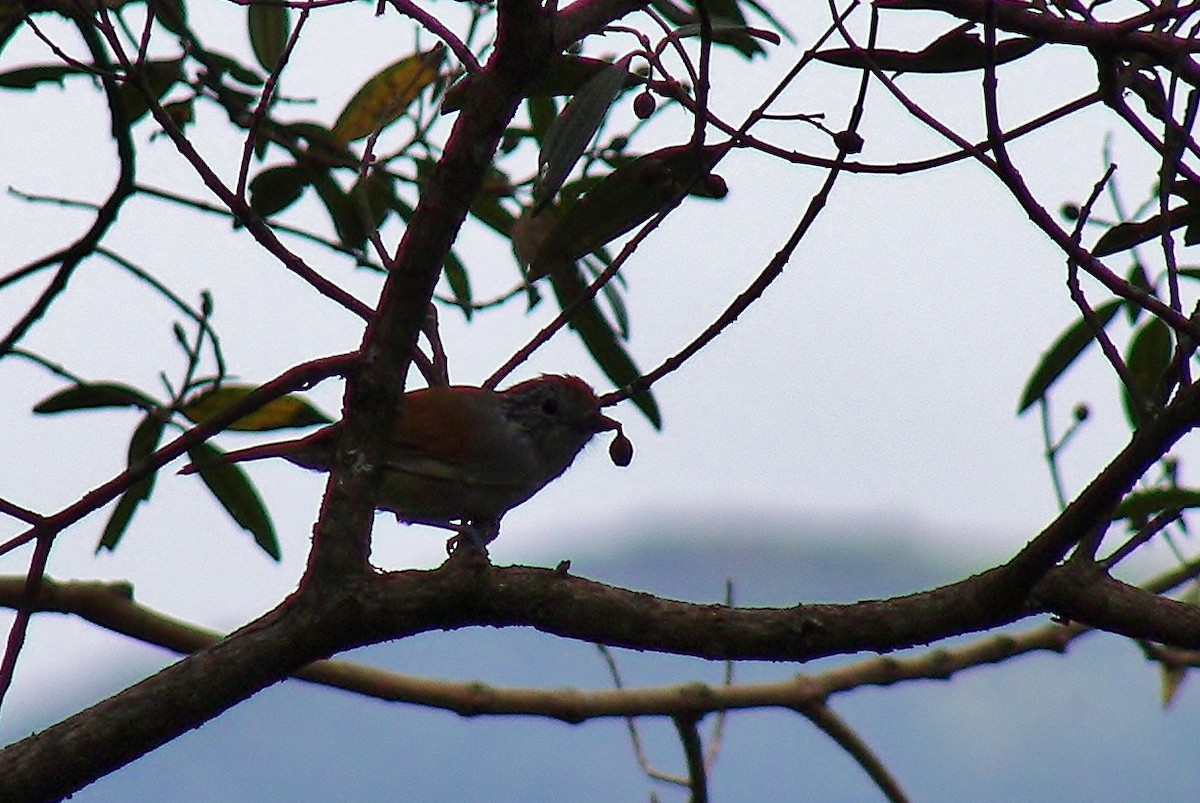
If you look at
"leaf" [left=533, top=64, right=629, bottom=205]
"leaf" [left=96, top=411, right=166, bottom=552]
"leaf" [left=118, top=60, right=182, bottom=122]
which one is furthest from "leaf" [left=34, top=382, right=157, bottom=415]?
"leaf" [left=533, top=64, right=629, bottom=205]

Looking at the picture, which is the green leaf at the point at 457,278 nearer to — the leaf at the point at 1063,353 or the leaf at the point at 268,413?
the leaf at the point at 268,413

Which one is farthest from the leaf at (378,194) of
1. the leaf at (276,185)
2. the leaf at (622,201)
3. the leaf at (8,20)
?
the leaf at (622,201)

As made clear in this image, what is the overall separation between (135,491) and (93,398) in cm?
26

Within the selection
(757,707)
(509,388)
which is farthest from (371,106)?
(757,707)

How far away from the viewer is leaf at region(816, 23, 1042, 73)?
88.4 inches

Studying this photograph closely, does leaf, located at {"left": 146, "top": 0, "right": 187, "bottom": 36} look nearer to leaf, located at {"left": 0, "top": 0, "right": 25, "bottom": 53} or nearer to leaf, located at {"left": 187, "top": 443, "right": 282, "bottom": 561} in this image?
leaf, located at {"left": 0, "top": 0, "right": 25, "bottom": 53}

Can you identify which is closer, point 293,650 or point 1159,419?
point 1159,419

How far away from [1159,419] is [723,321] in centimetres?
61

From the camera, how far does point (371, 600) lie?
2000 mm

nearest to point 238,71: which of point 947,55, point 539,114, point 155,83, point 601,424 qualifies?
point 155,83

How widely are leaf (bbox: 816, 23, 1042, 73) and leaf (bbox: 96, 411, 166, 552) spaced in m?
1.68

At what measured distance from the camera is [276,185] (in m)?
3.48

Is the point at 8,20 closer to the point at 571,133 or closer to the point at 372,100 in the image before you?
the point at 372,100

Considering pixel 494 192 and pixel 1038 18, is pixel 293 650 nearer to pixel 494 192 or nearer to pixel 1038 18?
pixel 1038 18
